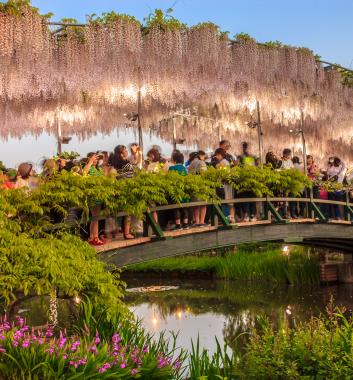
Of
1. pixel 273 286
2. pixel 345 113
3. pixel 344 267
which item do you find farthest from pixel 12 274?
pixel 344 267

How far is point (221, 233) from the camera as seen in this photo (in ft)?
48.2

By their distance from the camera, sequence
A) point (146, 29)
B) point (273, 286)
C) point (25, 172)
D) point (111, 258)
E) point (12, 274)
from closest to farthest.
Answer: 1. point (12, 274)
2. point (25, 172)
3. point (111, 258)
4. point (146, 29)
5. point (273, 286)

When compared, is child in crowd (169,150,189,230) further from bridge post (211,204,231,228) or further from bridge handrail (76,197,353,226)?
bridge post (211,204,231,228)

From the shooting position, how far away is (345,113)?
20.5 metres

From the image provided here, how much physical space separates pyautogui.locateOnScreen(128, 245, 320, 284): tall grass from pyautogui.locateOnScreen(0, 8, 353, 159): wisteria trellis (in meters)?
5.19

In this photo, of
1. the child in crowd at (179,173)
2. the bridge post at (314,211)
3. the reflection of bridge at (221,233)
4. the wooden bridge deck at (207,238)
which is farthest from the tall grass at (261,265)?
the child in crowd at (179,173)

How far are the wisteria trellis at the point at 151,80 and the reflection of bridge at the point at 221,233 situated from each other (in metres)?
2.87

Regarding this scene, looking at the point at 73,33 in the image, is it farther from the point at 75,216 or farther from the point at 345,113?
the point at 345,113

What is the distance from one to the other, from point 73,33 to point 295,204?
21.7 ft

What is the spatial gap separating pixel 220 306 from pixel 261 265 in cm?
566

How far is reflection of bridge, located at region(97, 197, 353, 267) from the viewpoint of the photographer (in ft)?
42.6

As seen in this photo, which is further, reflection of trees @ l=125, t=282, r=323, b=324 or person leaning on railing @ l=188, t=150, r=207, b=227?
reflection of trees @ l=125, t=282, r=323, b=324

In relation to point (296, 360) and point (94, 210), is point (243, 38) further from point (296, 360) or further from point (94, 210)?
point (296, 360)

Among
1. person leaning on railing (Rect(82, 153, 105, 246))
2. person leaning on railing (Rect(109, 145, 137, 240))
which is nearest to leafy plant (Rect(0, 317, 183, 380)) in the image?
person leaning on railing (Rect(82, 153, 105, 246))
